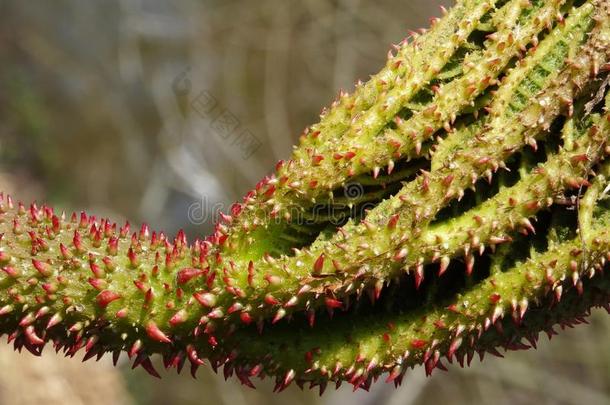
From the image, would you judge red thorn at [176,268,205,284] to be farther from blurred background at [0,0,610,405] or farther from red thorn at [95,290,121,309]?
blurred background at [0,0,610,405]

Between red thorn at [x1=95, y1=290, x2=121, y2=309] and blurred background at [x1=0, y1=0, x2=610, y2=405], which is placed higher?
blurred background at [x1=0, y1=0, x2=610, y2=405]

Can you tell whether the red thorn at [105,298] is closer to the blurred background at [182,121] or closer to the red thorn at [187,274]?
the red thorn at [187,274]

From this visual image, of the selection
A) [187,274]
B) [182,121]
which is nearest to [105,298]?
[187,274]

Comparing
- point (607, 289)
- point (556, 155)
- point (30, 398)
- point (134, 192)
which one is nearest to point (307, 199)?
point (556, 155)

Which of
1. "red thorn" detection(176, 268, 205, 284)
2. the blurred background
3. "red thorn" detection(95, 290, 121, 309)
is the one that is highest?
the blurred background

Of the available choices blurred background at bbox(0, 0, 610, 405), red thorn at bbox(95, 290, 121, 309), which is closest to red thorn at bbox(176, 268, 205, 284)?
red thorn at bbox(95, 290, 121, 309)

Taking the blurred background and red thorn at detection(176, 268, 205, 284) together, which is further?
the blurred background

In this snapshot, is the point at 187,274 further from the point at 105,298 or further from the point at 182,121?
the point at 182,121

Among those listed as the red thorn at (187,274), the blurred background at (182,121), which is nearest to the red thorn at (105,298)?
the red thorn at (187,274)
